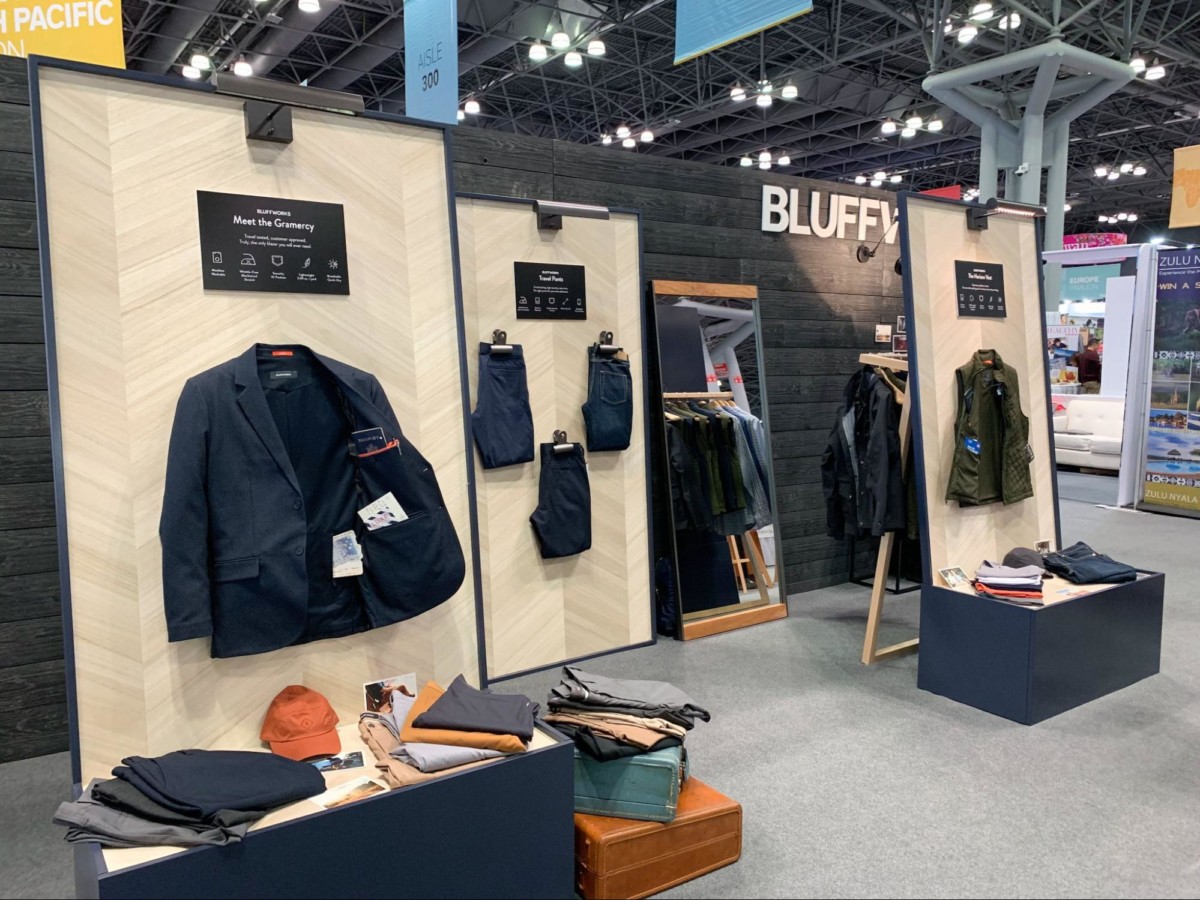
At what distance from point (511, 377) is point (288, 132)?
62.4 inches

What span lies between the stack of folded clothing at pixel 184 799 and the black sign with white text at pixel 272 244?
1.16m

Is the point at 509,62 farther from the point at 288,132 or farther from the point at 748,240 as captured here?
the point at 288,132

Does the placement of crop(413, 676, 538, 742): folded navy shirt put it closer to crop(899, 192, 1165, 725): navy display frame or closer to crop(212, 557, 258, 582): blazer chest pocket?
crop(212, 557, 258, 582): blazer chest pocket

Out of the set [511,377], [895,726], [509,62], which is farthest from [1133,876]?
[509,62]

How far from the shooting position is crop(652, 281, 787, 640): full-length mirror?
4336 millimetres

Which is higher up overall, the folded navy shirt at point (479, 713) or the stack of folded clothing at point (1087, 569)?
the folded navy shirt at point (479, 713)

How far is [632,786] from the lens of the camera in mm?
2316

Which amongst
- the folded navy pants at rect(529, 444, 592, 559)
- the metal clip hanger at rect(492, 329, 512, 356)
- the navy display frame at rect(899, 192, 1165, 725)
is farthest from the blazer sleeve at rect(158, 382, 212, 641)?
the navy display frame at rect(899, 192, 1165, 725)

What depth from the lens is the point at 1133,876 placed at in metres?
2.31

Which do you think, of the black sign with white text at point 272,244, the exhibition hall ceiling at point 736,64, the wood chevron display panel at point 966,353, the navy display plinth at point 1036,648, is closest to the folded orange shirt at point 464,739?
the black sign with white text at point 272,244

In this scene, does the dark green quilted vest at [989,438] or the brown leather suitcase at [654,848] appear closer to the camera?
the brown leather suitcase at [654,848]

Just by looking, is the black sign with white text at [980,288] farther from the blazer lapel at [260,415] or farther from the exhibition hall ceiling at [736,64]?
the exhibition hall ceiling at [736,64]

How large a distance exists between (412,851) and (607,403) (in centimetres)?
234

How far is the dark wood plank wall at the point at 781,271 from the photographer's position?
4.15 m
